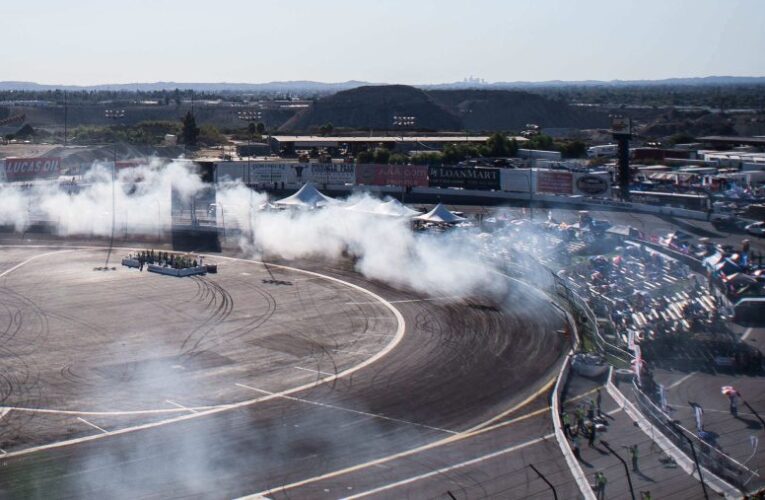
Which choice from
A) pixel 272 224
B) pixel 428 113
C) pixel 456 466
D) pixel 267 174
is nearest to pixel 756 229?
pixel 272 224

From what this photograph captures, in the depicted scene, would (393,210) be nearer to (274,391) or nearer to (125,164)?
(125,164)

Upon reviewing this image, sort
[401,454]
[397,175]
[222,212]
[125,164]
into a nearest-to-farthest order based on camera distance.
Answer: [401,454], [222,212], [397,175], [125,164]

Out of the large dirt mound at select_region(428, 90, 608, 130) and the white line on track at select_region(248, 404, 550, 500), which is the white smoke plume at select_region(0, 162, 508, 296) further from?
the large dirt mound at select_region(428, 90, 608, 130)

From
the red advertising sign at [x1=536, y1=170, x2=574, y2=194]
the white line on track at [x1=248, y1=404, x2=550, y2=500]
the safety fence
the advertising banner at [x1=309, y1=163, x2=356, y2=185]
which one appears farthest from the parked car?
the safety fence

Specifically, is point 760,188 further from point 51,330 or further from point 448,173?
point 51,330

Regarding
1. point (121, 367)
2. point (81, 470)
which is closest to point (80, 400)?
point (121, 367)

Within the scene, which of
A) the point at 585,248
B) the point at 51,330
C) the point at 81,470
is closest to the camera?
the point at 81,470
